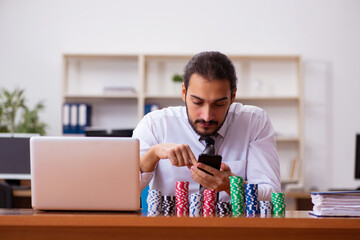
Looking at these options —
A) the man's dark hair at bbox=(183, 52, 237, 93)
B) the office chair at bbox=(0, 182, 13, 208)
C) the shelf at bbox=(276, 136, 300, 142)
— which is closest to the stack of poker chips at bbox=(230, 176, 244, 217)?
the man's dark hair at bbox=(183, 52, 237, 93)

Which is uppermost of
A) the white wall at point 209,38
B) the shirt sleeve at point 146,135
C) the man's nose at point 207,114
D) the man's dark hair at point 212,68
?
the white wall at point 209,38

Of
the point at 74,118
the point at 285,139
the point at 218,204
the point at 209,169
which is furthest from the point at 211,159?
the point at 74,118

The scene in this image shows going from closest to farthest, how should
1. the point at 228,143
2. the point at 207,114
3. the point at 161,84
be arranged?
the point at 207,114 < the point at 228,143 < the point at 161,84

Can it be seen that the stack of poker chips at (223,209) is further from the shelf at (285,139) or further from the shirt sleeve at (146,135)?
the shelf at (285,139)

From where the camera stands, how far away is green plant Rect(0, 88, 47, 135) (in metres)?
4.73

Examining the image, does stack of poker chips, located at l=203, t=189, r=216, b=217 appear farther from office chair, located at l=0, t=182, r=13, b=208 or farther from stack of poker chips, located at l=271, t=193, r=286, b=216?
office chair, located at l=0, t=182, r=13, b=208

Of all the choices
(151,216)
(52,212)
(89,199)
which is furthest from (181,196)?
(52,212)

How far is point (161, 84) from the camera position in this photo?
509 centimetres

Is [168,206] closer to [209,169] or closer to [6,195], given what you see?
[209,169]

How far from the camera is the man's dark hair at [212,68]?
2006 millimetres

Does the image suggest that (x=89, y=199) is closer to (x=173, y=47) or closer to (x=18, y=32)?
(x=173, y=47)

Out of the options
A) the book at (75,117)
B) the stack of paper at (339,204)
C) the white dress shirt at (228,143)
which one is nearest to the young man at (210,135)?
the white dress shirt at (228,143)

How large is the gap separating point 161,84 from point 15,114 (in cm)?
152

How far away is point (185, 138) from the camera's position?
231 cm
